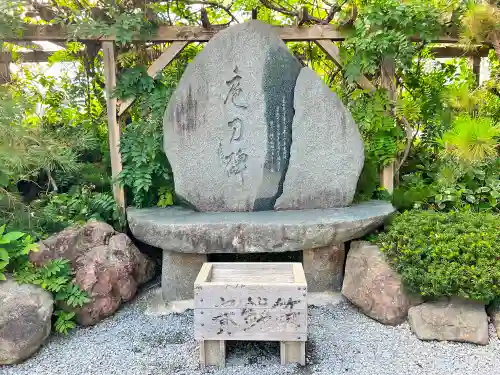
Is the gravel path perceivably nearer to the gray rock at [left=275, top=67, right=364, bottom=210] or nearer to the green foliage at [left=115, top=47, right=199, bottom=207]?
the gray rock at [left=275, top=67, right=364, bottom=210]

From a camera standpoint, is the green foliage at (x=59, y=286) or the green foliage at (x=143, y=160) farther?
the green foliage at (x=143, y=160)

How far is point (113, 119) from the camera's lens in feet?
14.3

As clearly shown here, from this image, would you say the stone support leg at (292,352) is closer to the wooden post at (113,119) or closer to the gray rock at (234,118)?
the gray rock at (234,118)

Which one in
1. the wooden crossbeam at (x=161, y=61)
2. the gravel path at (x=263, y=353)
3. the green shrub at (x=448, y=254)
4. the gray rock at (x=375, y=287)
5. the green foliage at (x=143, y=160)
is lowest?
the gravel path at (x=263, y=353)

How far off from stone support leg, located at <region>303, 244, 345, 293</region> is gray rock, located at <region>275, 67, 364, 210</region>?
0.62 meters

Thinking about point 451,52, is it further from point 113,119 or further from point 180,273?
point 180,273

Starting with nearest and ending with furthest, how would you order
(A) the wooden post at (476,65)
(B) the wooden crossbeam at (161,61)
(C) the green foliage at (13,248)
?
1. (C) the green foliage at (13,248)
2. (B) the wooden crossbeam at (161,61)
3. (A) the wooden post at (476,65)

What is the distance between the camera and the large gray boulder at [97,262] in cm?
346

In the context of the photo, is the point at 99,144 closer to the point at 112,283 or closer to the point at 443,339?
the point at 112,283

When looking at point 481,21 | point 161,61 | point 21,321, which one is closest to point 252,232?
point 21,321

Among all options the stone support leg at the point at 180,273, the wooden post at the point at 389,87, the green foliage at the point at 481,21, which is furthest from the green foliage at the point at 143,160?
the green foliage at the point at 481,21

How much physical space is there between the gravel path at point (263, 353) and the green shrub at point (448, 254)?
0.44 metres

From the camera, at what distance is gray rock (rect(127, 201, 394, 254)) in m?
3.51

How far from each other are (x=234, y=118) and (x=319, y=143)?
0.91 meters
